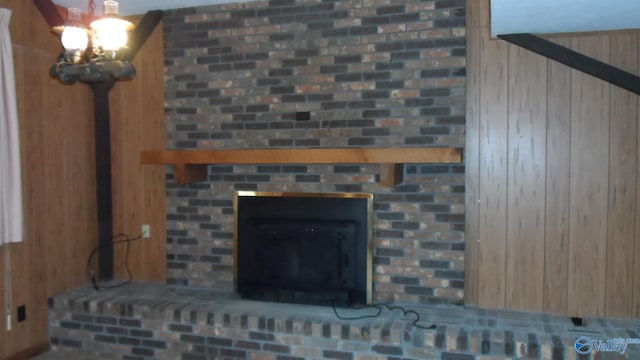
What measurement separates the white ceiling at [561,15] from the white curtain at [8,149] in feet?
9.66

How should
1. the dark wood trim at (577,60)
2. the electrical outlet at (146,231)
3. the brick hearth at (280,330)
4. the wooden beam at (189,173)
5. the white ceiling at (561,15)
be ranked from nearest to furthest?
the white ceiling at (561,15), the brick hearth at (280,330), the dark wood trim at (577,60), the wooden beam at (189,173), the electrical outlet at (146,231)

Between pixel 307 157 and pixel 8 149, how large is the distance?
1.91 m

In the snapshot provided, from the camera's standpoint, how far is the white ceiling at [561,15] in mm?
2654

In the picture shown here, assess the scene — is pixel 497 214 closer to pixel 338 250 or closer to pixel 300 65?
pixel 338 250

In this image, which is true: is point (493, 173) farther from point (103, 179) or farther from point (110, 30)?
point (103, 179)

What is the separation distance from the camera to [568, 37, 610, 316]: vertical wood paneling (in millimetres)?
3191

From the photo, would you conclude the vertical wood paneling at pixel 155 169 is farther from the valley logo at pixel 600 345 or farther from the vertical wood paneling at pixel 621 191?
the vertical wood paneling at pixel 621 191

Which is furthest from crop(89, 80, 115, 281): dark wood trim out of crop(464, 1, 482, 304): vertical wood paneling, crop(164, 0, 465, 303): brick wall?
crop(464, 1, 482, 304): vertical wood paneling

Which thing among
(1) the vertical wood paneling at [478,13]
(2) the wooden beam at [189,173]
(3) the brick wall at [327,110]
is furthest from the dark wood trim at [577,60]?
(2) the wooden beam at [189,173]

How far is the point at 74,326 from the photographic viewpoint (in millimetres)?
3678

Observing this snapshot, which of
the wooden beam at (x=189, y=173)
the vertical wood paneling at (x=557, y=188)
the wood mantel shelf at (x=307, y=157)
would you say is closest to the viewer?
the wood mantel shelf at (x=307, y=157)

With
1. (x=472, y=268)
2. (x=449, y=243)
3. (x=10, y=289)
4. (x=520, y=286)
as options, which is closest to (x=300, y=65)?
(x=449, y=243)

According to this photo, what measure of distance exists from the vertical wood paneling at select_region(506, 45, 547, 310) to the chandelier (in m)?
2.36

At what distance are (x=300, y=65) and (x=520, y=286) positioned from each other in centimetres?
208
